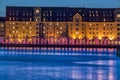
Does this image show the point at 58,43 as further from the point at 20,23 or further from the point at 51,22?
the point at 20,23

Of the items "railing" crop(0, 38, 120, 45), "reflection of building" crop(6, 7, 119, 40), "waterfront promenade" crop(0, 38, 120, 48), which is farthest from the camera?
"reflection of building" crop(6, 7, 119, 40)

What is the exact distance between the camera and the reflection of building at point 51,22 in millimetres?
123000

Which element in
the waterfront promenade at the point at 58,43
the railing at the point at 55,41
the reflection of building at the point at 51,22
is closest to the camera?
the waterfront promenade at the point at 58,43

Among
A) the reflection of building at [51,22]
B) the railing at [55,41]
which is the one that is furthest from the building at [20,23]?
the railing at [55,41]

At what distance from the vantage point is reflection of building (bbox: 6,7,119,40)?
4843 inches

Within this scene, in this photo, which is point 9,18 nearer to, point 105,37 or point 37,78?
point 105,37

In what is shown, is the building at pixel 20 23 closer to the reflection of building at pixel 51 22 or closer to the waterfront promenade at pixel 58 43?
the reflection of building at pixel 51 22

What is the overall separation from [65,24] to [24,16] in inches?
476

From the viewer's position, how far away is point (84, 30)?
126 meters

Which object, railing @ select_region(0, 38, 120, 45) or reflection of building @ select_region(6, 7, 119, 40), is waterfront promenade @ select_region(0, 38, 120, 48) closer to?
railing @ select_region(0, 38, 120, 45)

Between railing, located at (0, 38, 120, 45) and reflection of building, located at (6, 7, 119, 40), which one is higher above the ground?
reflection of building, located at (6, 7, 119, 40)

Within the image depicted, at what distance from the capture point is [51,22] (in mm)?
122938

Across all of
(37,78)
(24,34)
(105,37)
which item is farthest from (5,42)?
(37,78)

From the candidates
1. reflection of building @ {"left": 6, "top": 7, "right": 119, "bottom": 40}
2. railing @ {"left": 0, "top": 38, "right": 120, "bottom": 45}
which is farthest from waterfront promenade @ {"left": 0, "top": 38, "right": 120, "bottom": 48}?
reflection of building @ {"left": 6, "top": 7, "right": 119, "bottom": 40}
